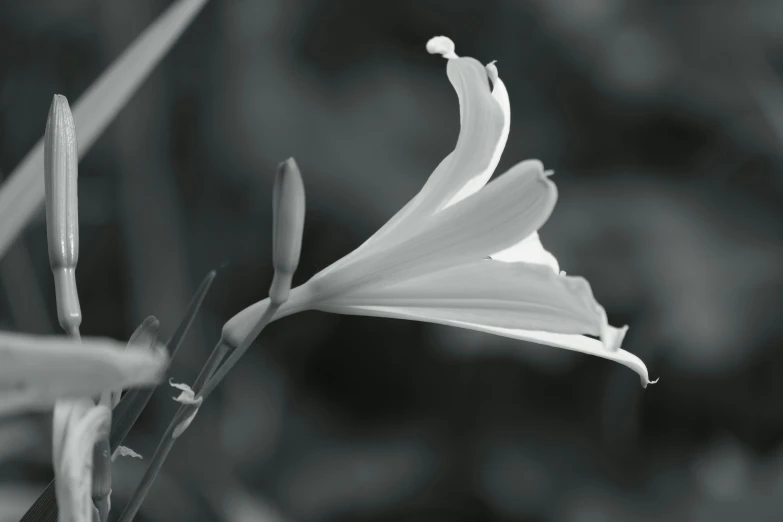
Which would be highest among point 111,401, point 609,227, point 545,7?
point 545,7

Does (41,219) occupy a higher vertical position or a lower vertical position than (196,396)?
higher

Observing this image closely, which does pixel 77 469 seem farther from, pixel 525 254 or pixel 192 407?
pixel 525 254

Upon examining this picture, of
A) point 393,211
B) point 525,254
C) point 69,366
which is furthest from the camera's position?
point 393,211

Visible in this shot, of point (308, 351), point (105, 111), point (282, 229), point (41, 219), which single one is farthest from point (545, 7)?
point (282, 229)

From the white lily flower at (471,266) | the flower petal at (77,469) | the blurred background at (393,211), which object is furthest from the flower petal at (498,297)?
the blurred background at (393,211)

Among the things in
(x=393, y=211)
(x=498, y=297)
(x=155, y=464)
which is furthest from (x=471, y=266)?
(x=393, y=211)

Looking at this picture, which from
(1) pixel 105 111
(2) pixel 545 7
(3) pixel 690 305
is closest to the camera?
(1) pixel 105 111

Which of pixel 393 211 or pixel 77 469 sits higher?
pixel 393 211

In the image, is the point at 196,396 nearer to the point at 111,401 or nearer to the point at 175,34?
the point at 111,401
